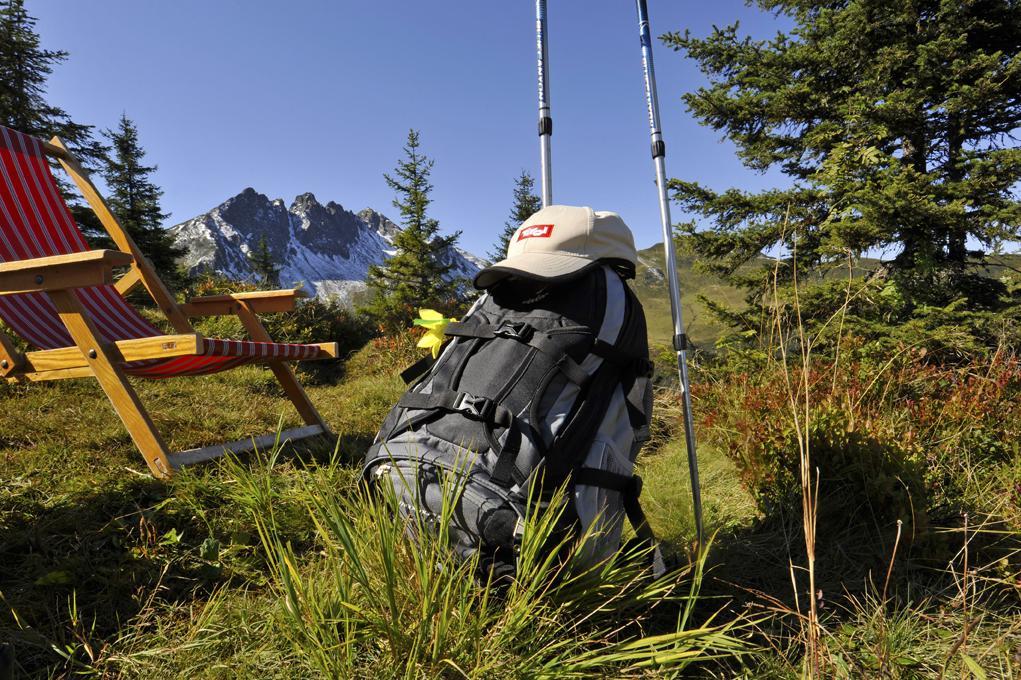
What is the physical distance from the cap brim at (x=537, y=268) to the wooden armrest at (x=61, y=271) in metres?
1.60

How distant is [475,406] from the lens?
1413 mm

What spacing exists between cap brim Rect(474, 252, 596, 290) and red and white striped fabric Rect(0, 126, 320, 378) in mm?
1461

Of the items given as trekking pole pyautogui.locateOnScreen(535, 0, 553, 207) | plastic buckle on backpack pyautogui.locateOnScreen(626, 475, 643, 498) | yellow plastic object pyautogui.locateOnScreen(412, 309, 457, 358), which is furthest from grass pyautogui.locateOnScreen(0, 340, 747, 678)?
trekking pole pyautogui.locateOnScreen(535, 0, 553, 207)

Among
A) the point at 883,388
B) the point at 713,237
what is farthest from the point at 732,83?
the point at 883,388

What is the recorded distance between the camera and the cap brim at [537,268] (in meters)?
1.57

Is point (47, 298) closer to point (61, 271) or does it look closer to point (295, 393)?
point (61, 271)

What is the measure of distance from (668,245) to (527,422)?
4.35 ft

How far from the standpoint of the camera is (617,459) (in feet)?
4.95

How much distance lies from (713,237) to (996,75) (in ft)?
10.4

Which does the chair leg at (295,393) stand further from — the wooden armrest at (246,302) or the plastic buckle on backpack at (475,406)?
the plastic buckle on backpack at (475,406)

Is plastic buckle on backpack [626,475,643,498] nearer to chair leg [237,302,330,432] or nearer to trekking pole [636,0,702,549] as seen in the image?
trekking pole [636,0,702,549]

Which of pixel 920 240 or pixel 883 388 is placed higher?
pixel 920 240

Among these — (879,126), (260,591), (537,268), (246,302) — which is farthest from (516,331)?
(879,126)

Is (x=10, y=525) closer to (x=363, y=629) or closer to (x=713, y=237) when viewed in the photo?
(x=363, y=629)
